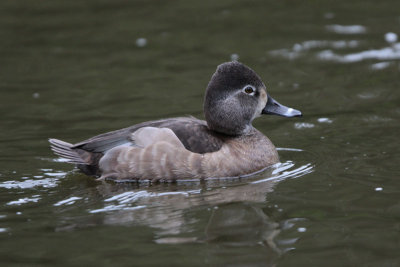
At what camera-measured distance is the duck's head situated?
23.7 feet

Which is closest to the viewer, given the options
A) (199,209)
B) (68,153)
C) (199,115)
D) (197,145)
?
(199,209)

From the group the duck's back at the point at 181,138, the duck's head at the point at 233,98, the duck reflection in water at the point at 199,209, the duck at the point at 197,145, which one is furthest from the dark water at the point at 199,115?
the duck's head at the point at 233,98

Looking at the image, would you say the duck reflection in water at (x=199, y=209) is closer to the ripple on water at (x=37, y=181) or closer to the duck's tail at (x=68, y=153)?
the duck's tail at (x=68, y=153)

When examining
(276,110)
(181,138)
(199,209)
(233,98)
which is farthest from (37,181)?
(276,110)

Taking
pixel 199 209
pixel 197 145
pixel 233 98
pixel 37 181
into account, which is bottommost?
pixel 199 209

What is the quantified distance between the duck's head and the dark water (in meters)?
0.67

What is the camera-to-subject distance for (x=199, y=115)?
9172mm

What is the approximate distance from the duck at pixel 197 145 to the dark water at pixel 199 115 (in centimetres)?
19

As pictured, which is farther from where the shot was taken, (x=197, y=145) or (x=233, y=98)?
(x=233, y=98)

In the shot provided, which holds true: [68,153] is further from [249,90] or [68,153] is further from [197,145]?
[249,90]

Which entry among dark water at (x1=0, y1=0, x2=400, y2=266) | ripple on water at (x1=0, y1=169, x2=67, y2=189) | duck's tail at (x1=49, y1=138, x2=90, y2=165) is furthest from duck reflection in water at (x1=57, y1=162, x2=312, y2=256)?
ripple on water at (x1=0, y1=169, x2=67, y2=189)

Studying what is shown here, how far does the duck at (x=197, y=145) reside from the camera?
700 centimetres

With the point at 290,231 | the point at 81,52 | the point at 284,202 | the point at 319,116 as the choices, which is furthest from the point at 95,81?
the point at 290,231

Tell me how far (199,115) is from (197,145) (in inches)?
85.6
